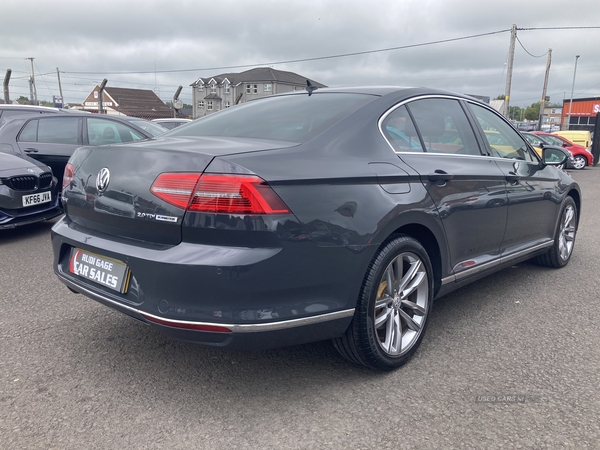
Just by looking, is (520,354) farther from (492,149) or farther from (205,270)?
(205,270)

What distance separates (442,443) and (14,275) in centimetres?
385

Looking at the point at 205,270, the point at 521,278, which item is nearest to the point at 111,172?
the point at 205,270

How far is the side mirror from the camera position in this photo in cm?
464

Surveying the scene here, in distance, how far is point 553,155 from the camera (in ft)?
16.1

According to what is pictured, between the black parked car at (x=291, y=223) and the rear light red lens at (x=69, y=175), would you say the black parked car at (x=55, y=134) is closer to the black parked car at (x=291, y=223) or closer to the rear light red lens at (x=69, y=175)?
the rear light red lens at (x=69, y=175)

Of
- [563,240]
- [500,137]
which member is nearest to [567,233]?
[563,240]

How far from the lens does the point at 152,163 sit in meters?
2.38

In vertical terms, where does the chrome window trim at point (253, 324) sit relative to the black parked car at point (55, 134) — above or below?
below

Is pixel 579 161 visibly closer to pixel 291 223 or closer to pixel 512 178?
pixel 512 178

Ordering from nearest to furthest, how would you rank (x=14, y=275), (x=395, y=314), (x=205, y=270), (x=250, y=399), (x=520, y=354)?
(x=205, y=270) < (x=250, y=399) < (x=395, y=314) < (x=520, y=354) < (x=14, y=275)

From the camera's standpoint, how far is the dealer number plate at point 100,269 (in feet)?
7.91

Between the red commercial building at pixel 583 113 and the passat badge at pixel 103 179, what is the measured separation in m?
55.2

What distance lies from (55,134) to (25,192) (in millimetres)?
1460

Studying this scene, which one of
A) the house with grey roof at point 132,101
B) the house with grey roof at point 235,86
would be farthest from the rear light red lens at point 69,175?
the house with grey roof at point 132,101
